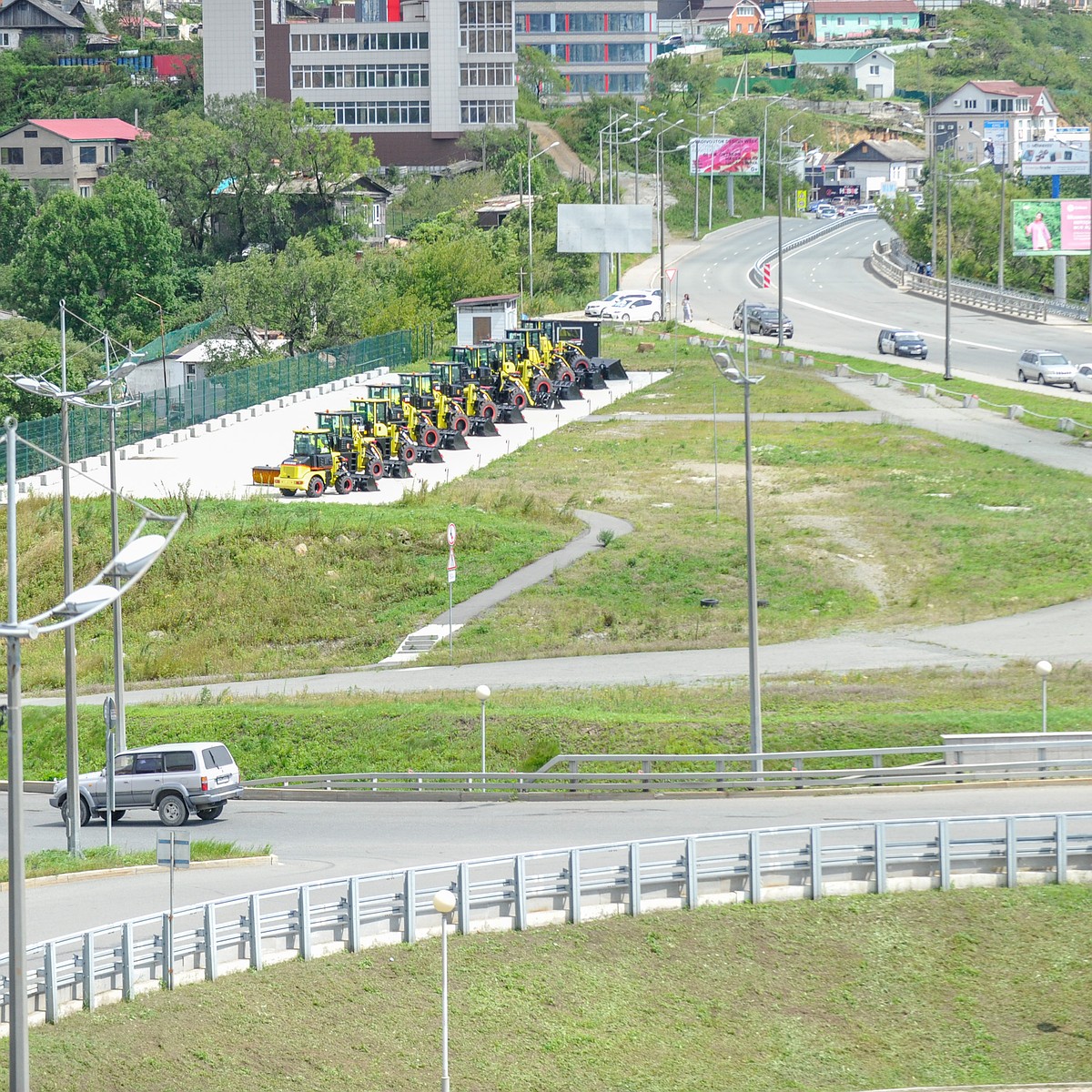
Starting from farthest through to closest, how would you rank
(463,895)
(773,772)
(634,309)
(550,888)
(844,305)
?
(844,305) < (634,309) < (773,772) < (550,888) < (463,895)

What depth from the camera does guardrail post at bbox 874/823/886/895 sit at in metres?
24.9

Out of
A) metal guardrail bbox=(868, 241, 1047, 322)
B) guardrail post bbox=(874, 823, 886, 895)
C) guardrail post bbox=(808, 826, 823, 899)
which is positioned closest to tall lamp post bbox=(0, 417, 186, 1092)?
guardrail post bbox=(808, 826, 823, 899)

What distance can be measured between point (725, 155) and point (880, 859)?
124468 mm

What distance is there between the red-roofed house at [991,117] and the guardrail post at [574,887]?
15119 cm

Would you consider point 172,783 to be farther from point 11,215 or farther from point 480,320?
point 11,215

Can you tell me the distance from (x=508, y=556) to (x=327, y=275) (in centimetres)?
4850

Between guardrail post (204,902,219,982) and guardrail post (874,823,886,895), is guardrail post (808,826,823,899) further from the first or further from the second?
guardrail post (204,902,219,982)

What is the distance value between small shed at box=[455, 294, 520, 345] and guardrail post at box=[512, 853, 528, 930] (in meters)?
64.9

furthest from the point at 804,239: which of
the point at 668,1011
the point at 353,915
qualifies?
the point at 353,915

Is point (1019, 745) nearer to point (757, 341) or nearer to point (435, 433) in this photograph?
point (435, 433)

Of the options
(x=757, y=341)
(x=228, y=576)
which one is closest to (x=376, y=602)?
(x=228, y=576)

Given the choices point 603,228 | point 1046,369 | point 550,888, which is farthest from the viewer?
point 603,228

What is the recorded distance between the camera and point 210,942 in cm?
2142

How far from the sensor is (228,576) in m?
50.4
